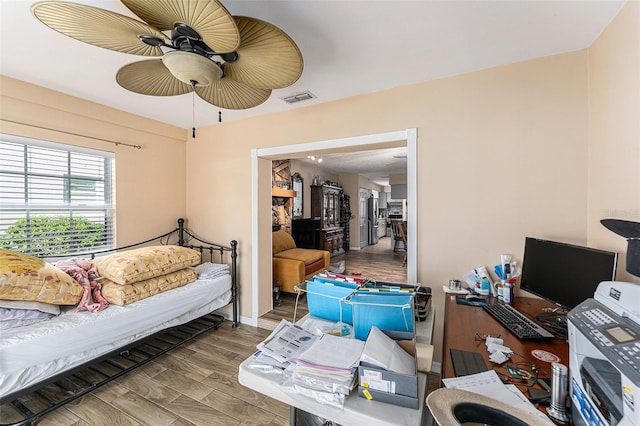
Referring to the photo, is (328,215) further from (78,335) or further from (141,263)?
(78,335)

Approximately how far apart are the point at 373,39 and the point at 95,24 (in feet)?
4.80

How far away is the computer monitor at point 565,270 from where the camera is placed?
1271mm

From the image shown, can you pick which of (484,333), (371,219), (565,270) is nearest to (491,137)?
(565,270)

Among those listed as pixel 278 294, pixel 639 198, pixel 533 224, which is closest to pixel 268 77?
pixel 639 198

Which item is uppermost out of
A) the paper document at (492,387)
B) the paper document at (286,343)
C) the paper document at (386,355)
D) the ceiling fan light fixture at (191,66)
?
the ceiling fan light fixture at (191,66)

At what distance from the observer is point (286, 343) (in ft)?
3.79

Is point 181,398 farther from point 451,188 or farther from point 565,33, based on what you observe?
point 565,33

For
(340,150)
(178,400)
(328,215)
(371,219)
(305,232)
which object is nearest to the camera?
(178,400)

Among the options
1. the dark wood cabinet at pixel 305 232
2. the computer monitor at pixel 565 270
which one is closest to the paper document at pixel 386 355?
the computer monitor at pixel 565 270

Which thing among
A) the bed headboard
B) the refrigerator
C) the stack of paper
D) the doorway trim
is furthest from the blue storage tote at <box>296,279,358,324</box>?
the refrigerator

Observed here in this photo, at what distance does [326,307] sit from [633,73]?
1973 millimetres

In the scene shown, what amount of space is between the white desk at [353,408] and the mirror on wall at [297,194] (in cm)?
537

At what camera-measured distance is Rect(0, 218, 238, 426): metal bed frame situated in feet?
5.82

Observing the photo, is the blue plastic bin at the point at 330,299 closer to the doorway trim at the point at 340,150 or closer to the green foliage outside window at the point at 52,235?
the doorway trim at the point at 340,150
